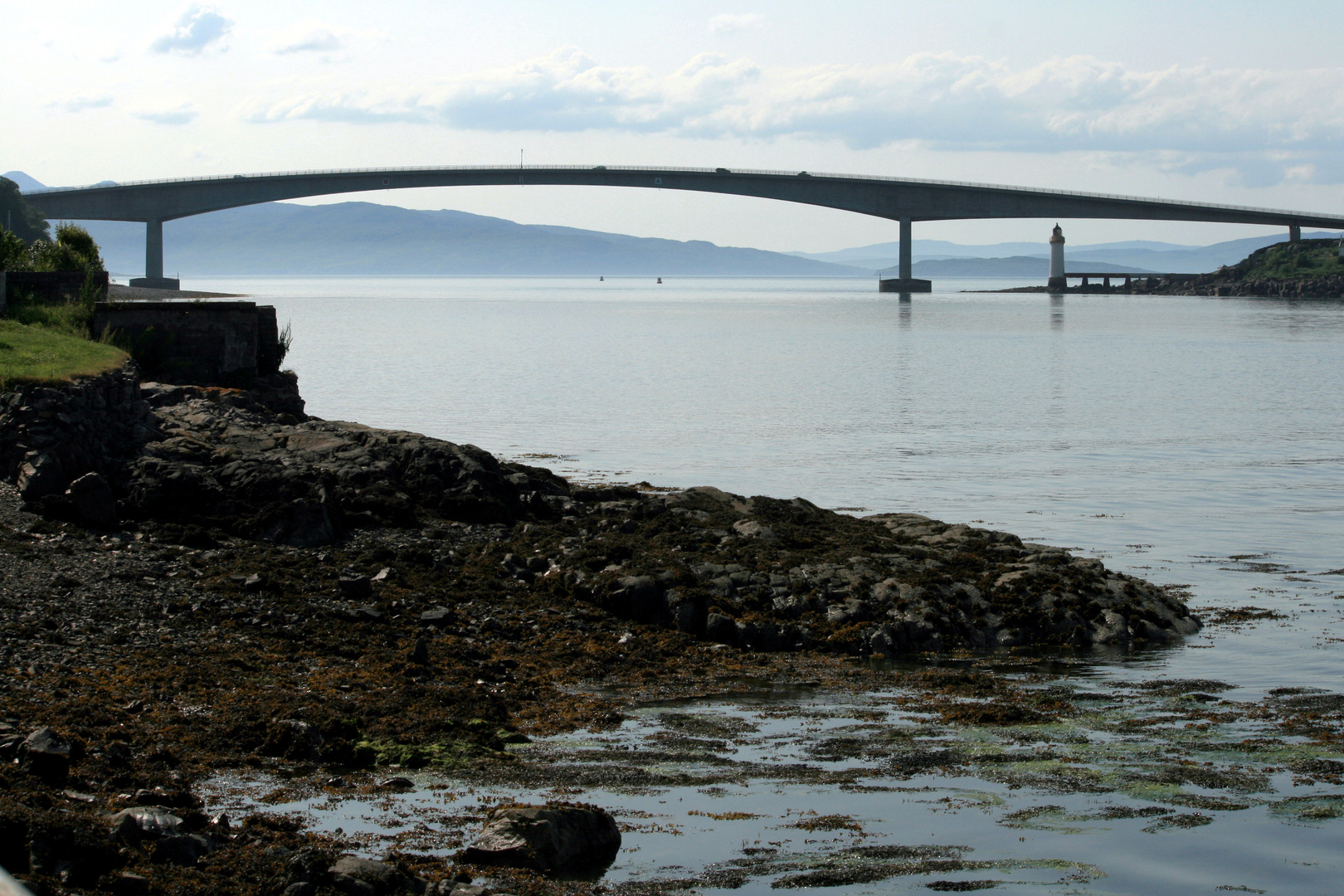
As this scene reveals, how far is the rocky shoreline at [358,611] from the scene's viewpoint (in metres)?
6.79

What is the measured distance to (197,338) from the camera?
24828 millimetres

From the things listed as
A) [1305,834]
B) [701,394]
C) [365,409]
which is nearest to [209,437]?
[1305,834]

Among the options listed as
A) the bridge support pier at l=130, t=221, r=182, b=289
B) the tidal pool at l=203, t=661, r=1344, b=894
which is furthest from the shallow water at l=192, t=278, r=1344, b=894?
the bridge support pier at l=130, t=221, r=182, b=289

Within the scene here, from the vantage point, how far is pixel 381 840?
22.2 ft

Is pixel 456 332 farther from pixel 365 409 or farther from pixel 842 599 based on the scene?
pixel 842 599

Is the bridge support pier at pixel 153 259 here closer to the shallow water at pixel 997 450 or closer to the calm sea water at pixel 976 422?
the calm sea water at pixel 976 422

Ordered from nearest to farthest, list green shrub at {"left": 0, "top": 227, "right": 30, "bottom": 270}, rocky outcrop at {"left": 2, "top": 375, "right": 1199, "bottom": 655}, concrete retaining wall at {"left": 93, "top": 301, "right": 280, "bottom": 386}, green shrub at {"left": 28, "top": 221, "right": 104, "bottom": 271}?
rocky outcrop at {"left": 2, "top": 375, "right": 1199, "bottom": 655}
concrete retaining wall at {"left": 93, "top": 301, "right": 280, "bottom": 386}
green shrub at {"left": 0, "top": 227, "right": 30, "bottom": 270}
green shrub at {"left": 28, "top": 221, "right": 104, "bottom": 271}

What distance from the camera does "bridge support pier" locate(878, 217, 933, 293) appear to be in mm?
115981

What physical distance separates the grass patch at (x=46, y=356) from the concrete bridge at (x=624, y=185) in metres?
84.8

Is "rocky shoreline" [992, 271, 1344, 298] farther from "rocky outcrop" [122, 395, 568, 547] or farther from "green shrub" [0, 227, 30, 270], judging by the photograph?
"rocky outcrop" [122, 395, 568, 547]

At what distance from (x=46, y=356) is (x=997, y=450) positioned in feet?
59.6

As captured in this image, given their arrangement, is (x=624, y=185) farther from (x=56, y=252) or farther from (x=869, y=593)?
(x=869, y=593)

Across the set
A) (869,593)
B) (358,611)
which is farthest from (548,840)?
(869,593)

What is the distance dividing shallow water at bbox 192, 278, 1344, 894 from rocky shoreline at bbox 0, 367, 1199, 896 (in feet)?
3.54
